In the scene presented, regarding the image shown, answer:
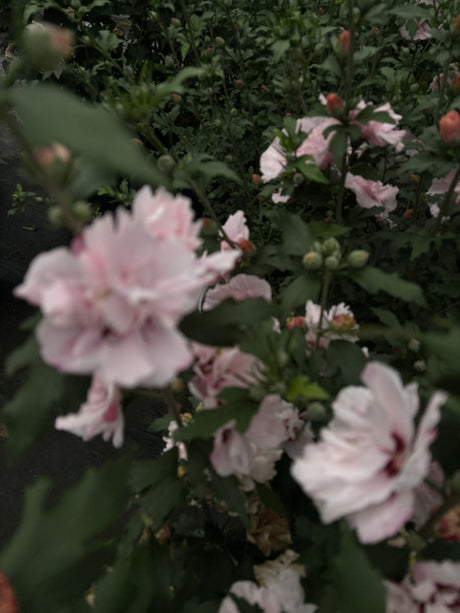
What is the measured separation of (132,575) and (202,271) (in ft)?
1.25

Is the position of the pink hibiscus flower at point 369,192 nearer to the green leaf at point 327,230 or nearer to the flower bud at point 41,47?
the green leaf at point 327,230

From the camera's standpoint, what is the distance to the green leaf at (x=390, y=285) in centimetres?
73

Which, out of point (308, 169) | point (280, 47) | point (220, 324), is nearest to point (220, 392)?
point (220, 324)

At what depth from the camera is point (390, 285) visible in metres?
0.75

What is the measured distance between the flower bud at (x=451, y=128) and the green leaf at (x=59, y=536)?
2.47ft

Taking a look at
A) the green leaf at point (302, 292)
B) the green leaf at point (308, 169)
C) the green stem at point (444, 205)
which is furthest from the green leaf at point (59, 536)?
the green stem at point (444, 205)

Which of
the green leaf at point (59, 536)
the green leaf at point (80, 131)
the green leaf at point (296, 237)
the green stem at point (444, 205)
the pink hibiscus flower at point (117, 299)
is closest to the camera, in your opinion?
the green leaf at point (80, 131)

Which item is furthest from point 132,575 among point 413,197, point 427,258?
point 413,197

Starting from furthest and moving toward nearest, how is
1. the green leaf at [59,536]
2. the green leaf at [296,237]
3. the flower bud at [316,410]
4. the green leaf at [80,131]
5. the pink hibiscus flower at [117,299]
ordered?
the green leaf at [296,237], the flower bud at [316,410], the green leaf at [59,536], the pink hibiscus flower at [117,299], the green leaf at [80,131]

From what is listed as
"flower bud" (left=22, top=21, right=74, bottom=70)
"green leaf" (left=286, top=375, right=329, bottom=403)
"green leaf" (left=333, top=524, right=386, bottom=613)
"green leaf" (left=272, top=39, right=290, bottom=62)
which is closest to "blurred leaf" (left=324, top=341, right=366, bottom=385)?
"green leaf" (left=286, top=375, right=329, bottom=403)

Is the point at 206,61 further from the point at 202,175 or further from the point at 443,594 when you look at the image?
the point at 443,594

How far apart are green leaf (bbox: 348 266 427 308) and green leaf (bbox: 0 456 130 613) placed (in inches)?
15.6

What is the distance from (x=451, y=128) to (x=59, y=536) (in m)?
0.86

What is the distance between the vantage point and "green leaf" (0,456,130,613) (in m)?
0.57
